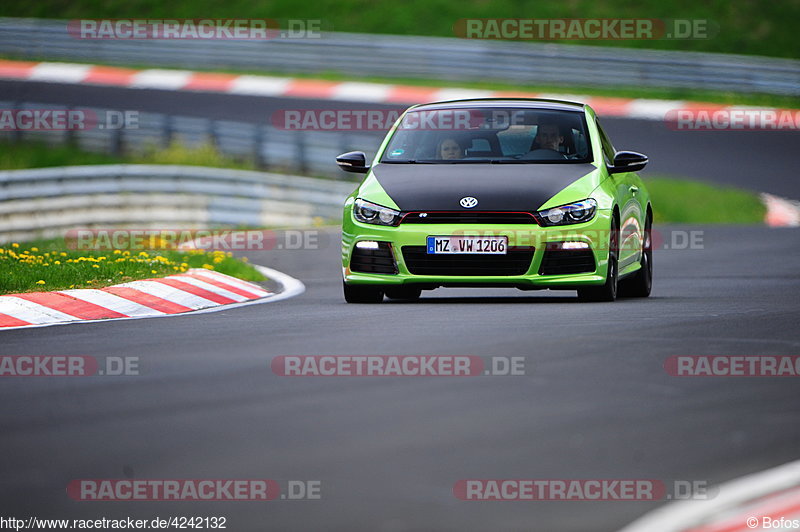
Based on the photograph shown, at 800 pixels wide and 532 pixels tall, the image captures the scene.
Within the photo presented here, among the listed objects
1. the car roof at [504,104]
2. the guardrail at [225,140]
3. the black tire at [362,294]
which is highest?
the car roof at [504,104]

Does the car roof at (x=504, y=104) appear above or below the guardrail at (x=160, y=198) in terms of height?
above

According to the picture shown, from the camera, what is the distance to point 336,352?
9.15 metres

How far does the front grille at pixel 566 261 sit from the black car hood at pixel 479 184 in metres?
0.37

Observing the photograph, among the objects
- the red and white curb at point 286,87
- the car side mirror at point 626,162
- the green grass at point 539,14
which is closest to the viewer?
the car side mirror at point 626,162

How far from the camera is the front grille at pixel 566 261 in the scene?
12.0 meters

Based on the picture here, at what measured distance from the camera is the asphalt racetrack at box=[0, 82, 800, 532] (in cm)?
554

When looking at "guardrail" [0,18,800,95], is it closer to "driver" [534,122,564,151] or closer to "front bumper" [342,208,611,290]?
"driver" [534,122,564,151]

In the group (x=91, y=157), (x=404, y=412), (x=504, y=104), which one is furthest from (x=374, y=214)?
(x=91, y=157)

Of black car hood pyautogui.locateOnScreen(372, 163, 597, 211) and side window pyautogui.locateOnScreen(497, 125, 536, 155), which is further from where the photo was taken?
side window pyautogui.locateOnScreen(497, 125, 536, 155)

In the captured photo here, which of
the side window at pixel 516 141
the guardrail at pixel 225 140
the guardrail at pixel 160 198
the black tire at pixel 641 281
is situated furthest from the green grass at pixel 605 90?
the side window at pixel 516 141

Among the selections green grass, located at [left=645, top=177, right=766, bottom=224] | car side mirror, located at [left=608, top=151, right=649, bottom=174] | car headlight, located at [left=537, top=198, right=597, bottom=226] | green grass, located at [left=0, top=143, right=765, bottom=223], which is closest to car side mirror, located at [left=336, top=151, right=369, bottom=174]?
car headlight, located at [left=537, top=198, right=597, bottom=226]

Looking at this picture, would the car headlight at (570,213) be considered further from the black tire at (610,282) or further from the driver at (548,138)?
the driver at (548,138)

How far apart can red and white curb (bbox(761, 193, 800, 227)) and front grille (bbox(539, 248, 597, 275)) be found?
13.1m

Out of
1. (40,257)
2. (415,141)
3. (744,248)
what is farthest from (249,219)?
(415,141)
